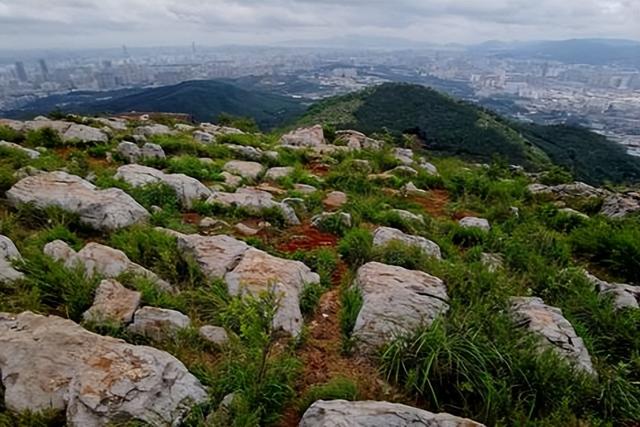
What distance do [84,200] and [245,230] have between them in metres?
2.14

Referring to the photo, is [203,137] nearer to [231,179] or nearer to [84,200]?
[231,179]

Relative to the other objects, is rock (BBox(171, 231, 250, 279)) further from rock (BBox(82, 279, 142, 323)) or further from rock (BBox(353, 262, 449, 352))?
rock (BBox(353, 262, 449, 352))

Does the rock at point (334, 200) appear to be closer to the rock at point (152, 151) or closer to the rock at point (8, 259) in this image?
the rock at point (152, 151)

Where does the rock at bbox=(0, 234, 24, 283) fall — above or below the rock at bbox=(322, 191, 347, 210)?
Answer: above

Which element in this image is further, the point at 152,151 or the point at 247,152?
the point at 247,152

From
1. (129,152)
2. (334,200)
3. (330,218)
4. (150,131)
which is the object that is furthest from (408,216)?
(150,131)

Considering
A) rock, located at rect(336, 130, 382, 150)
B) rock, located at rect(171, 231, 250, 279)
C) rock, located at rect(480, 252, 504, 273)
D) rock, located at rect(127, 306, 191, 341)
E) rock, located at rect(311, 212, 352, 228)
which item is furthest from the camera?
rock, located at rect(336, 130, 382, 150)

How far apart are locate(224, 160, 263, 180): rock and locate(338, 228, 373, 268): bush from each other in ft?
11.8

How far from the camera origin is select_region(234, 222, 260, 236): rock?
5.79 meters

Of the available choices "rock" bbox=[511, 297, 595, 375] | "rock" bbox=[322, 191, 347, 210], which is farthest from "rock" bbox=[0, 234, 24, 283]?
"rock" bbox=[511, 297, 595, 375]

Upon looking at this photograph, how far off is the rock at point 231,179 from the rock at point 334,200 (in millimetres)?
1763

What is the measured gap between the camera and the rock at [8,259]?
12.6 feet

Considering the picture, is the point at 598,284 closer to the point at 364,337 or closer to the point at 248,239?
the point at 364,337

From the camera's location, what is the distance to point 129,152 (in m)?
8.46
